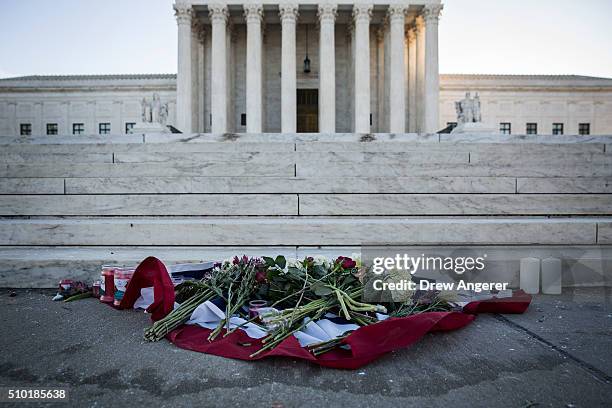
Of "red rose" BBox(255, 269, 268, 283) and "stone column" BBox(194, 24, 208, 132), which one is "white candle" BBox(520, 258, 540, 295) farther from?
"stone column" BBox(194, 24, 208, 132)

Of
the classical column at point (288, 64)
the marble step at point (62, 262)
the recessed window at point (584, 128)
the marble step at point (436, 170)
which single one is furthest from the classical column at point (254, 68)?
the recessed window at point (584, 128)

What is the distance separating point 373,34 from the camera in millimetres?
33000

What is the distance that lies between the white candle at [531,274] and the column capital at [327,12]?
2615cm

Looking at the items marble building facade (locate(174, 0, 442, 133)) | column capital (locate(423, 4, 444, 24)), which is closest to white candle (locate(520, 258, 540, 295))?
marble building facade (locate(174, 0, 442, 133))

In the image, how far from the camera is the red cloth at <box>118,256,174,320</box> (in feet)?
14.8

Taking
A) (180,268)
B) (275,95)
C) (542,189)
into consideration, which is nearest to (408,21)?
(275,95)

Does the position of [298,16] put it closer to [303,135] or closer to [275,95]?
[275,95]

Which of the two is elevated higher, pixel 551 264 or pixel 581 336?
pixel 551 264

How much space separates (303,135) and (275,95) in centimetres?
1920

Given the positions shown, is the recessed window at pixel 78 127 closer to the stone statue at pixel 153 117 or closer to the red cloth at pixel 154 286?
the stone statue at pixel 153 117

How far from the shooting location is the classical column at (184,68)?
28.5 metres

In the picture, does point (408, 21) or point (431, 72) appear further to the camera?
point (408, 21)

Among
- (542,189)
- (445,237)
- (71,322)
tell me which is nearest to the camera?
(71,322)

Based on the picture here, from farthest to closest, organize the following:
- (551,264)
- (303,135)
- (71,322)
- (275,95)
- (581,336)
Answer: (275,95), (303,135), (551,264), (71,322), (581,336)
